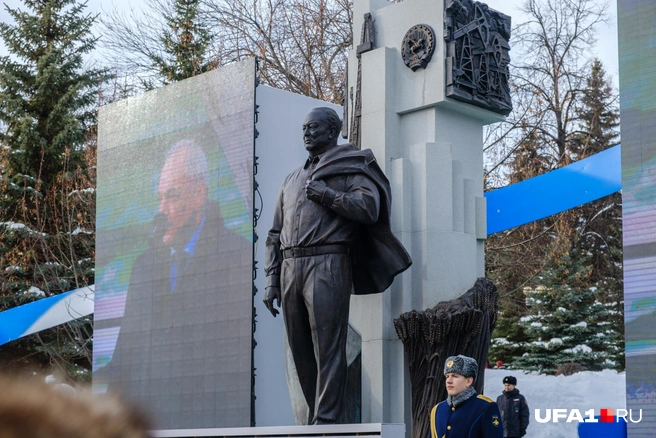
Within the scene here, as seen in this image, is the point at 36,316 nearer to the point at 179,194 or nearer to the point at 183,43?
the point at 179,194

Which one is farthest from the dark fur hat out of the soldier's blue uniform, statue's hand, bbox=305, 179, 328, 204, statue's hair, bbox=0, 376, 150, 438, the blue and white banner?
the blue and white banner

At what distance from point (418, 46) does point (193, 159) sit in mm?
3219

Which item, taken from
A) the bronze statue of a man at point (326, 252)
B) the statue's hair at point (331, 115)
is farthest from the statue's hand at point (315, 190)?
the statue's hair at point (331, 115)

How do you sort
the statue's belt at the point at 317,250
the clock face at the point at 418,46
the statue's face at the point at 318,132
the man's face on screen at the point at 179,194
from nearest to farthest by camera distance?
the statue's belt at the point at 317,250 → the statue's face at the point at 318,132 → the clock face at the point at 418,46 → the man's face on screen at the point at 179,194

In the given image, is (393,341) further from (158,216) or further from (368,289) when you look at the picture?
(158,216)

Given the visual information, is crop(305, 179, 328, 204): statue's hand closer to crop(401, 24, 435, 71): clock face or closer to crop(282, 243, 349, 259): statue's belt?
crop(282, 243, 349, 259): statue's belt

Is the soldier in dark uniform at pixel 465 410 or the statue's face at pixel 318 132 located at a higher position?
the statue's face at pixel 318 132

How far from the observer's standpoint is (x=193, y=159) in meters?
10.1

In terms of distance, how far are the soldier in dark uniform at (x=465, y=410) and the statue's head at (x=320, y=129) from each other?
8.47ft

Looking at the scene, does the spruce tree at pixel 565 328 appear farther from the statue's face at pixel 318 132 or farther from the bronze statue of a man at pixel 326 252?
the statue's face at pixel 318 132

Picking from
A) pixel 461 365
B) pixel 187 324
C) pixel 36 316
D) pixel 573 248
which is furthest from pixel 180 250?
pixel 573 248

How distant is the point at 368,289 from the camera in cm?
705

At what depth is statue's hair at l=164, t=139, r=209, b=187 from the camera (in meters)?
9.98

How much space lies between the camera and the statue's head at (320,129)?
6777 millimetres
